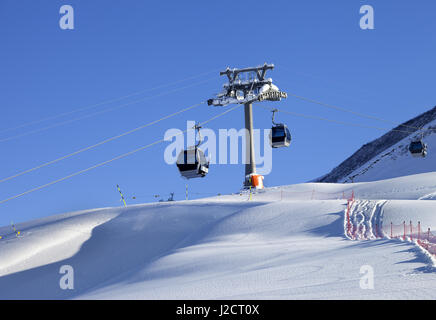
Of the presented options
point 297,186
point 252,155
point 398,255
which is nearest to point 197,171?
point 398,255

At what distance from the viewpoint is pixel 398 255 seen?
16516 millimetres

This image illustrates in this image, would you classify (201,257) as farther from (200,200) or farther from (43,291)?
(200,200)

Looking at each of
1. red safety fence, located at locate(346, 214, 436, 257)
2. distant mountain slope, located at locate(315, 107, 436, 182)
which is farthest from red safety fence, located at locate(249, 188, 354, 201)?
distant mountain slope, located at locate(315, 107, 436, 182)

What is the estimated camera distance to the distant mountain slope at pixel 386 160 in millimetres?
79000

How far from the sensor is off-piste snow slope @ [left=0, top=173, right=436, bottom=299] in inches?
553

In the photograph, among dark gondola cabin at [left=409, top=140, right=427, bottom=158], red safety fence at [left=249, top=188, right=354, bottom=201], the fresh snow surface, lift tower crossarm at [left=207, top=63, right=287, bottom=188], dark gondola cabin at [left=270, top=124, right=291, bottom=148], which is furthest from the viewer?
the fresh snow surface

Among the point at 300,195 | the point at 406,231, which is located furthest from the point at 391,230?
the point at 300,195

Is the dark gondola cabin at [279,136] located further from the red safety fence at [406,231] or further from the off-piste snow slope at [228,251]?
the red safety fence at [406,231]

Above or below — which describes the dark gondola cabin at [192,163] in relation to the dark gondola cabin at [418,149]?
below

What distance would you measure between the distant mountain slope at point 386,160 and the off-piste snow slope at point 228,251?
84.8 ft

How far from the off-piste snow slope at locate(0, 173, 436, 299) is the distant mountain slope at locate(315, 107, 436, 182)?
84.8 feet

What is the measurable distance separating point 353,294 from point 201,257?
37.0 ft

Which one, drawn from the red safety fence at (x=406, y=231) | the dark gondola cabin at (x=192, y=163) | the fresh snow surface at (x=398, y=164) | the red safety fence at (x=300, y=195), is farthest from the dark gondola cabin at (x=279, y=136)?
the fresh snow surface at (x=398, y=164)

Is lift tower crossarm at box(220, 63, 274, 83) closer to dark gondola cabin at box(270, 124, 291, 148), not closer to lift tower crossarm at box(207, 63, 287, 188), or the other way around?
lift tower crossarm at box(207, 63, 287, 188)
